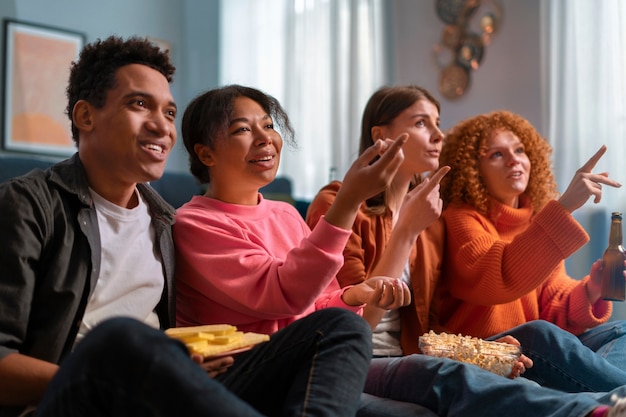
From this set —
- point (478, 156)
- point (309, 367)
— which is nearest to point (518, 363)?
point (309, 367)

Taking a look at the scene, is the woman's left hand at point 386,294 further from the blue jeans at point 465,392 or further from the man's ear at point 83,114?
the man's ear at point 83,114

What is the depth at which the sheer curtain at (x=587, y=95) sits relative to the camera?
10.2ft

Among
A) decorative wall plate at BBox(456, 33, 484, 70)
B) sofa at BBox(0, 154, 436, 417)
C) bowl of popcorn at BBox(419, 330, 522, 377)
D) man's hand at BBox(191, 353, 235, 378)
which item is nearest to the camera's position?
man's hand at BBox(191, 353, 235, 378)

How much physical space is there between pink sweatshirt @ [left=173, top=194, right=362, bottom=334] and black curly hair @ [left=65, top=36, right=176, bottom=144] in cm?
34

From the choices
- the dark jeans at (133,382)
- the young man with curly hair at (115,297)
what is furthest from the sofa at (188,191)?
the dark jeans at (133,382)

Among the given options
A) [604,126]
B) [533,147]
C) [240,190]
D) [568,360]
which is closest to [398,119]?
[533,147]

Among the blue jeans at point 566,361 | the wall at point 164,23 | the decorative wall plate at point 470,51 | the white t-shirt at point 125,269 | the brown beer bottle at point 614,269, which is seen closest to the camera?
the white t-shirt at point 125,269

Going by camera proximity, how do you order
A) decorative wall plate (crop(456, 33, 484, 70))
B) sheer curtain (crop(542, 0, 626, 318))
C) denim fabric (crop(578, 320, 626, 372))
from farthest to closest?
decorative wall plate (crop(456, 33, 484, 70))
sheer curtain (crop(542, 0, 626, 318))
denim fabric (crop(578, 320, 626, 372))

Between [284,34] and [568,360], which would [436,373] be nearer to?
[568,360]

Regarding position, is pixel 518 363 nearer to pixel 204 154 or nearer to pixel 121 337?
pixel 204 154

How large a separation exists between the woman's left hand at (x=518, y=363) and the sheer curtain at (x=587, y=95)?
1.44m

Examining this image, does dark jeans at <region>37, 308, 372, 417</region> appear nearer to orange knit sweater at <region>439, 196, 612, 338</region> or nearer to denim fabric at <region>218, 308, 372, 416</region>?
denim fabric at <region>218, 308, 372, 416</region>

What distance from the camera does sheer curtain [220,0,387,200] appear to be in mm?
4422

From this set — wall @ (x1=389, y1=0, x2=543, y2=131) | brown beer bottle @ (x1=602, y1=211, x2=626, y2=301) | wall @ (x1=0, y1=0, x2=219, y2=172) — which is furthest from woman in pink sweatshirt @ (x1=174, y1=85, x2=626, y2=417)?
wall @ (x1=0, y1=0, x2=219, y2=172)
